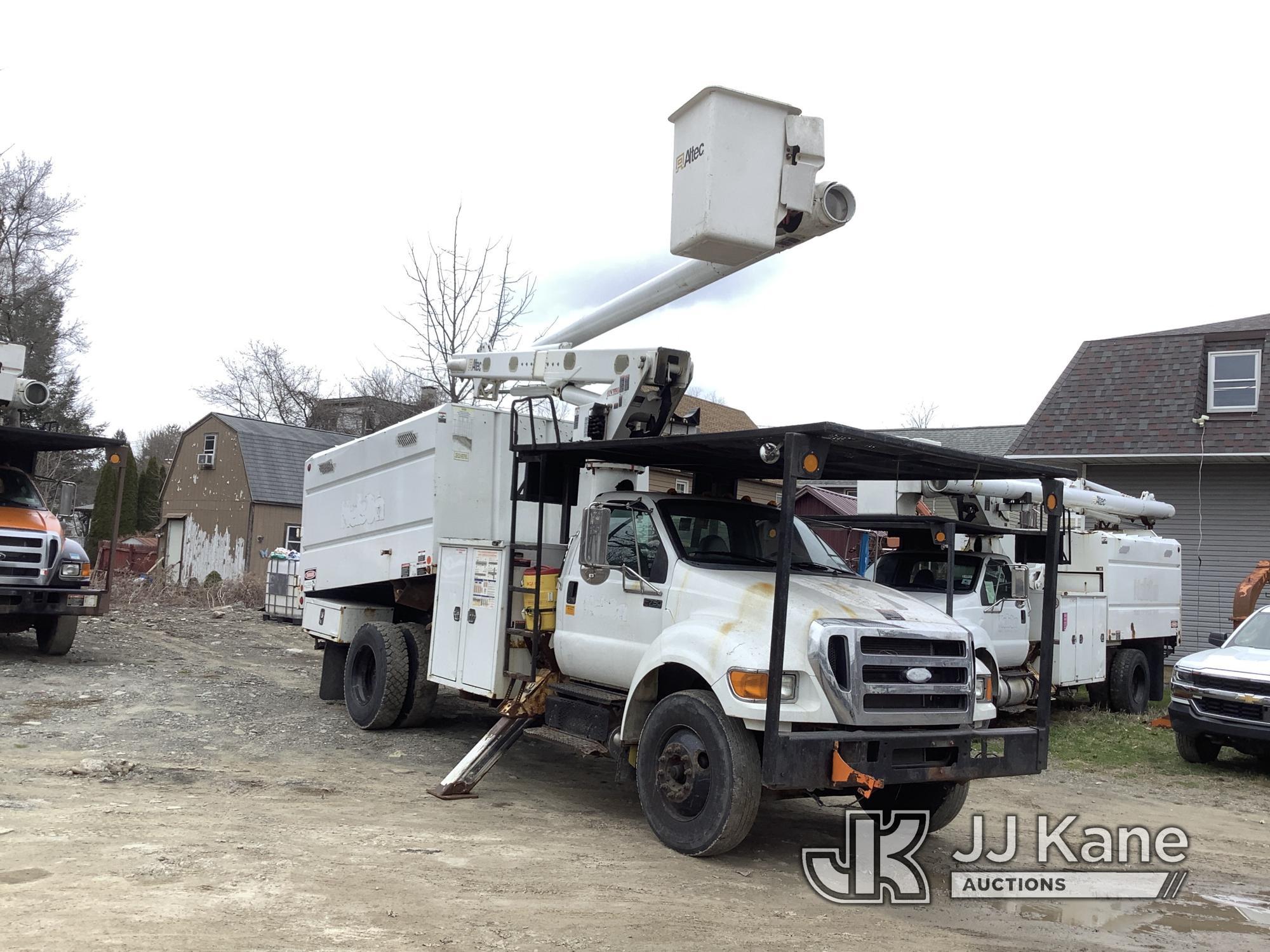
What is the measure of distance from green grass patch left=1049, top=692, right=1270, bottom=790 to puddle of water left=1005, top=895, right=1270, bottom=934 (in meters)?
4.63

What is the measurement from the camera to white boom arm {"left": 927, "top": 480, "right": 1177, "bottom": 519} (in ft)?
45.4

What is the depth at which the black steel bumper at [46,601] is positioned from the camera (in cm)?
1313

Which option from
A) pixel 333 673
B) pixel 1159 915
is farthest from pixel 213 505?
pixel 1159 915

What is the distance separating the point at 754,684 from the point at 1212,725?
21.6 ft

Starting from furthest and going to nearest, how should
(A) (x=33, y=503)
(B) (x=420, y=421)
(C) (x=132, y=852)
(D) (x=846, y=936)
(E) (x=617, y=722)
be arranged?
(A) (x=33, y=503)
(B) (x=420, y=421)
(E) (x=617, y=722)
(C) (x=132, y=852)
(D) (x=846, y=936)

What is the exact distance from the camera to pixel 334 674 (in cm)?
1190

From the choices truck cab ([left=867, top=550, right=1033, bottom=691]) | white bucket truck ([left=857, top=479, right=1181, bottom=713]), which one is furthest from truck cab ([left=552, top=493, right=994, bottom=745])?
truck cab ([left=867, top=550, right=1033, bottom=691])

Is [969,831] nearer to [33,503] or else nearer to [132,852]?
[132,852]

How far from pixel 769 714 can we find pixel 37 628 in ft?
39.4

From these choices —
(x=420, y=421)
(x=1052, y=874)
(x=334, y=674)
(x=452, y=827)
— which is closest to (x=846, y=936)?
(x=1052, y=874)

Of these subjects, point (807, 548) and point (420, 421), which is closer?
point (807, 548)

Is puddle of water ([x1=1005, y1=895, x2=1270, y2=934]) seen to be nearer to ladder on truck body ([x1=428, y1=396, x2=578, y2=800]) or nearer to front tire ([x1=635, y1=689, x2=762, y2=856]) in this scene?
front tire ([x1=635, y1=689, x2=762, y2=856])

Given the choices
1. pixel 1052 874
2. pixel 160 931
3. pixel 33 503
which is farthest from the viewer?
pixel 33 503

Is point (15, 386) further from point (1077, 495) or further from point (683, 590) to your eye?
point (1077, 495)
